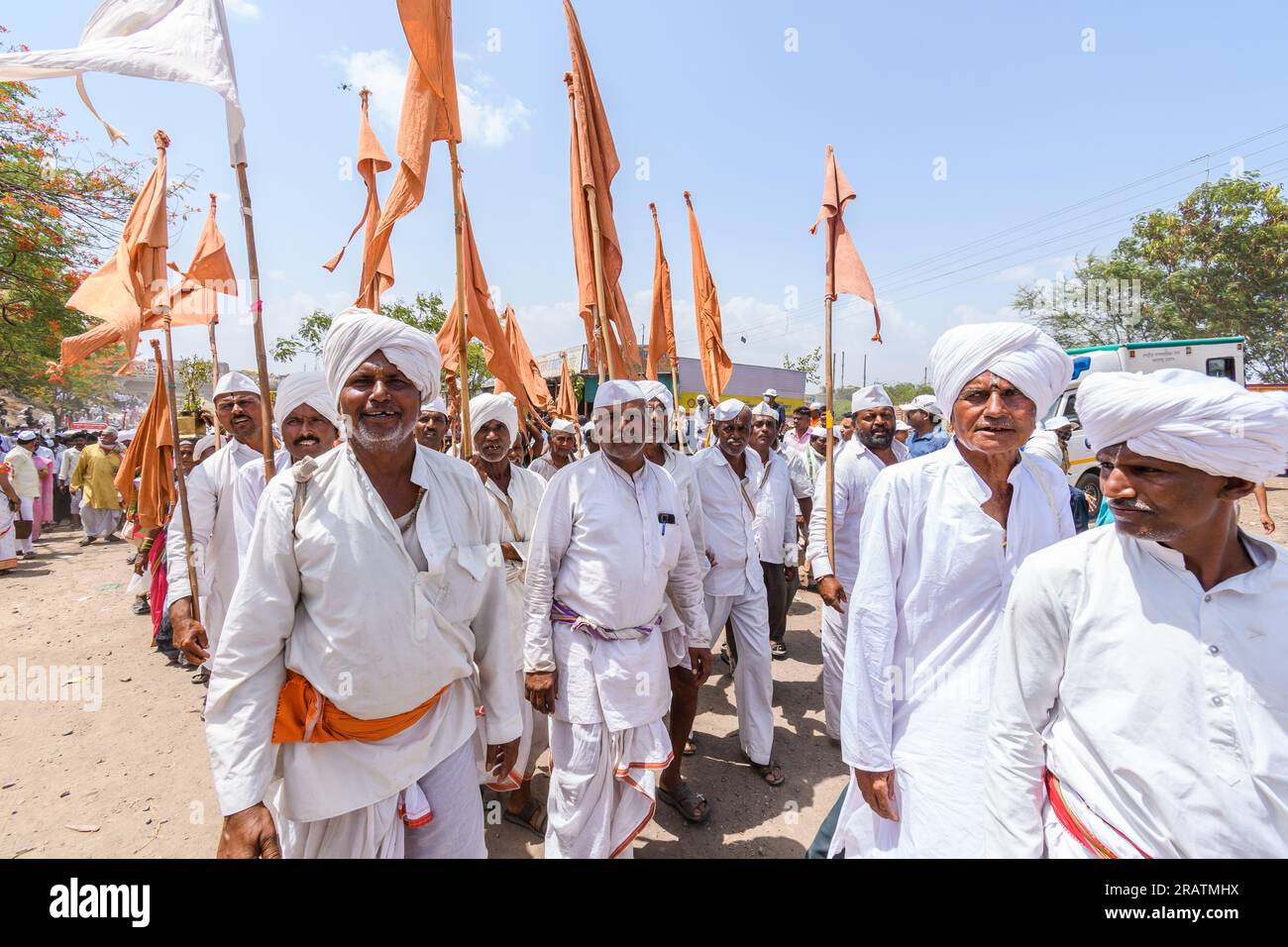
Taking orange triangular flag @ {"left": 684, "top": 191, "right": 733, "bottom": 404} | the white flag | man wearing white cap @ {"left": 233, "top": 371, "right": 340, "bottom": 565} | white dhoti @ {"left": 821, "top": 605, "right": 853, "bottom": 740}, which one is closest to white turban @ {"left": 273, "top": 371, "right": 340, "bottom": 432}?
man wearing white cap @ {"left": 233, "top": 371, "right": 340, "bottom": 565}

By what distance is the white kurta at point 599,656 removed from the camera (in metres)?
2.74

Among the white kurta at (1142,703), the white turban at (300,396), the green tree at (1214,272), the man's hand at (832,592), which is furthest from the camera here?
the green tree at (1214,272)

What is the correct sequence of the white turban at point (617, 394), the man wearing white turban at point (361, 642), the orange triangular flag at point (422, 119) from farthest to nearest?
the white turban at point (617, 394) < the orange triangular flag at point (422, 119) < the man wearing white turban at point (361, 642)

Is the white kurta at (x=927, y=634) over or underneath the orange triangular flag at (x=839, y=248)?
underneath

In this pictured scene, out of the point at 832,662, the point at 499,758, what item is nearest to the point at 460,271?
the point at 499,758

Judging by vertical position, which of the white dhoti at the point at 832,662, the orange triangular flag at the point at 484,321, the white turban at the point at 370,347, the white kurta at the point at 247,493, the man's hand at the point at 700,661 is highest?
the orange triangular flag at the point at 484,321

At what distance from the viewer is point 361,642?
173 centimetres

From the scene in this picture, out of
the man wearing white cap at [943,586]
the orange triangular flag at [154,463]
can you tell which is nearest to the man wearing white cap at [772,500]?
the man wearing white cap at [943,586]

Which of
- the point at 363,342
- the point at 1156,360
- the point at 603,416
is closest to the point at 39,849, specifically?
the point at 363,342

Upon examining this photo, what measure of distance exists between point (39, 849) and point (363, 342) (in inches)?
142

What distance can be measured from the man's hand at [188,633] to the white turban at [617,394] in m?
2.42

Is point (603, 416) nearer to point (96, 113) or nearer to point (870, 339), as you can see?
point (96, 113)

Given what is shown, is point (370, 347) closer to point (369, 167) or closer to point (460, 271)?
point (460, 271)

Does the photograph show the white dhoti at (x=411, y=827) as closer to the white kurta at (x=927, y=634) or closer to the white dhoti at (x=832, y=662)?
the white kurta at (x=927, y=634)
